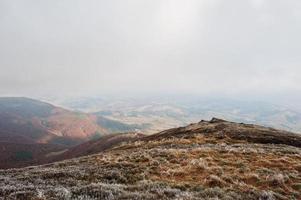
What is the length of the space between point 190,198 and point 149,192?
A: 2465mm

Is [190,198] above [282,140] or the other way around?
above

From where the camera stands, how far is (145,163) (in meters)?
30.9

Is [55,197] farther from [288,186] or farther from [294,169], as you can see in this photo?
[294,169]

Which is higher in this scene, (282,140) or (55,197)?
(55,197)

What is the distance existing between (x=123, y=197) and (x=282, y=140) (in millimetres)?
54238

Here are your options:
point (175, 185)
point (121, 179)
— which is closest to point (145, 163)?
point (121, 179)

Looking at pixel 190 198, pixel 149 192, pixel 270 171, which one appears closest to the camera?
pixel 190 198

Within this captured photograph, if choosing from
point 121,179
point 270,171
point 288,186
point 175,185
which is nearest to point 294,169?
point 270,171

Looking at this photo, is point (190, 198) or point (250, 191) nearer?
point (190, 198)

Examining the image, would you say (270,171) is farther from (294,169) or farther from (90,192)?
(90,192)

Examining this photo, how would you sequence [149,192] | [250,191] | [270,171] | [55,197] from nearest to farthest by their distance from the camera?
[55,197]
[149,192]
[250,191]
[270,171]

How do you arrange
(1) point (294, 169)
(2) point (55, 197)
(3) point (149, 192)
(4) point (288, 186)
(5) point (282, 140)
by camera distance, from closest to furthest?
(2) point (55, 197)
(3) point (149, 192)
(4) point (288, 186)
(1) point (294, 169)
(5) point (282, 140)

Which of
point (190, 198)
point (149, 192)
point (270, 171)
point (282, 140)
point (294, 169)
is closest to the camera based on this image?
point (190, 198)

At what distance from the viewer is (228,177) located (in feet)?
80.9
